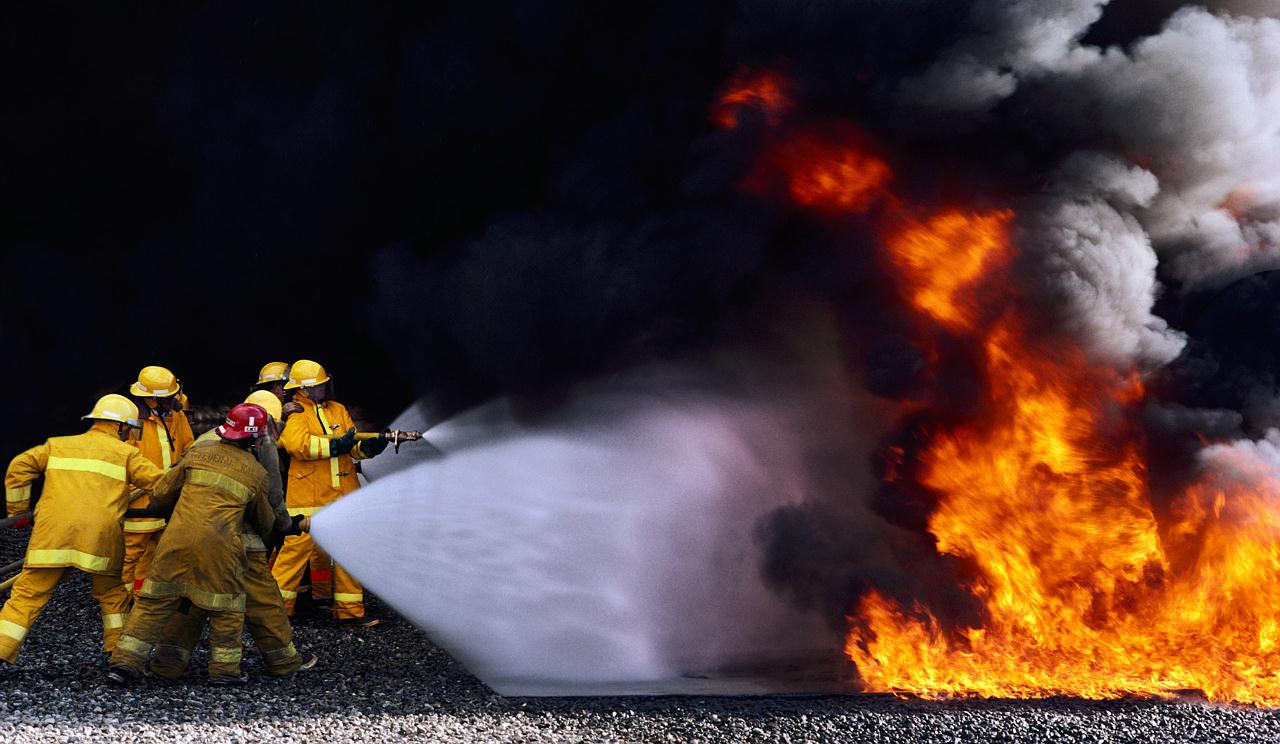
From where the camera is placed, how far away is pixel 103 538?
19.2ft

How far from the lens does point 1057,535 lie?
6.38m

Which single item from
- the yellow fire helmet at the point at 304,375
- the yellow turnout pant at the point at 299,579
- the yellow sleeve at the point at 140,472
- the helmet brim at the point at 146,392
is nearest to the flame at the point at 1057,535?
the yellow turnout pant at the point at 299,579

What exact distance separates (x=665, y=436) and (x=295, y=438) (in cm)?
261

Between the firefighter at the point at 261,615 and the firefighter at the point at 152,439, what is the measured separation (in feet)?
3.13

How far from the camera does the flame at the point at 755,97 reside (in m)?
7.45

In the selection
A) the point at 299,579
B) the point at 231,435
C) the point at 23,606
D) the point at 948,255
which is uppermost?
the point at 948,255

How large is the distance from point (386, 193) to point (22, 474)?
467cm

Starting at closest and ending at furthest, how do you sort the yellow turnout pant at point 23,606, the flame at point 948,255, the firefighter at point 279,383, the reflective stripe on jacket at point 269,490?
the yellow turnout pant at point 23,606 < the reflective stripe on jacket at point 269,490 < the flame at point 948,255 < the firefighter at point 279,383

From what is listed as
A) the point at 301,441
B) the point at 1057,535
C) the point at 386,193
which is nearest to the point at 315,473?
the point at 301,441

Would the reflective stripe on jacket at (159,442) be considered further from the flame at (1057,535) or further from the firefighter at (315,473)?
the flame at (1057,535)

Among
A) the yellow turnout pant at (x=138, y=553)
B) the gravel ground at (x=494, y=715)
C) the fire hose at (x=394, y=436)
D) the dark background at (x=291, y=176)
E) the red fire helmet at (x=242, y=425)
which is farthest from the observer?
the dark background at (x=291, y=176)

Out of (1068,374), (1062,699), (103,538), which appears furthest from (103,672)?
(1068,374)

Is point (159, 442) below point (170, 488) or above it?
above

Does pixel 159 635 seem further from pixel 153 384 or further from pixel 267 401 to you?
pixel 153 384
